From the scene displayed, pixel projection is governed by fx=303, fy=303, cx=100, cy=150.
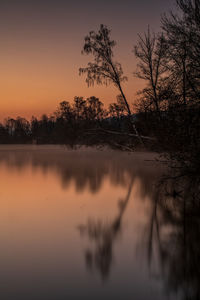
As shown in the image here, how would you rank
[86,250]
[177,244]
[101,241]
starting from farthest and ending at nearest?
[101,241], [177,244], [86,250]

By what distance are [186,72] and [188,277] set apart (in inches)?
217

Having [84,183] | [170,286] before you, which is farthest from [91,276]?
[84,183]

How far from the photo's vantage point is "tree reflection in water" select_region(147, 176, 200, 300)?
14.3 feet

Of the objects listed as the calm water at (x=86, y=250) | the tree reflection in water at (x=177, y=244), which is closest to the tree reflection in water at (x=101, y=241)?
the calm water at (x=86, y=250)

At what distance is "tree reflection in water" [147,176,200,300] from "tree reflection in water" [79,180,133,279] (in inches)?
29.2

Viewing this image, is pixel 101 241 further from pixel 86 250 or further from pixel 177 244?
pixel 177 244

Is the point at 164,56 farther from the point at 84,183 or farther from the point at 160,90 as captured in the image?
the point at 84,183

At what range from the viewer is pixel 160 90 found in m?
8.91

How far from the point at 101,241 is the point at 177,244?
153 centimetres

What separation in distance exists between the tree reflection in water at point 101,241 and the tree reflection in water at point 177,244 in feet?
2.44

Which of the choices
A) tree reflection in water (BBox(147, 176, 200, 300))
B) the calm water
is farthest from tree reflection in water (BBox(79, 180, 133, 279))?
tree reflection in water (BBox(147, 176, 200, 300))

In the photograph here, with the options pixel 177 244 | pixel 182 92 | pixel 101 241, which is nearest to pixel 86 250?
pixel 101 241

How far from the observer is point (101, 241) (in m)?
6.27

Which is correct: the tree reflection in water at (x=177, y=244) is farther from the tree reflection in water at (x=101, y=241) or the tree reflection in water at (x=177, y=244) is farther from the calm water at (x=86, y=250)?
the tree reflection in water at (x=101, y=241)
